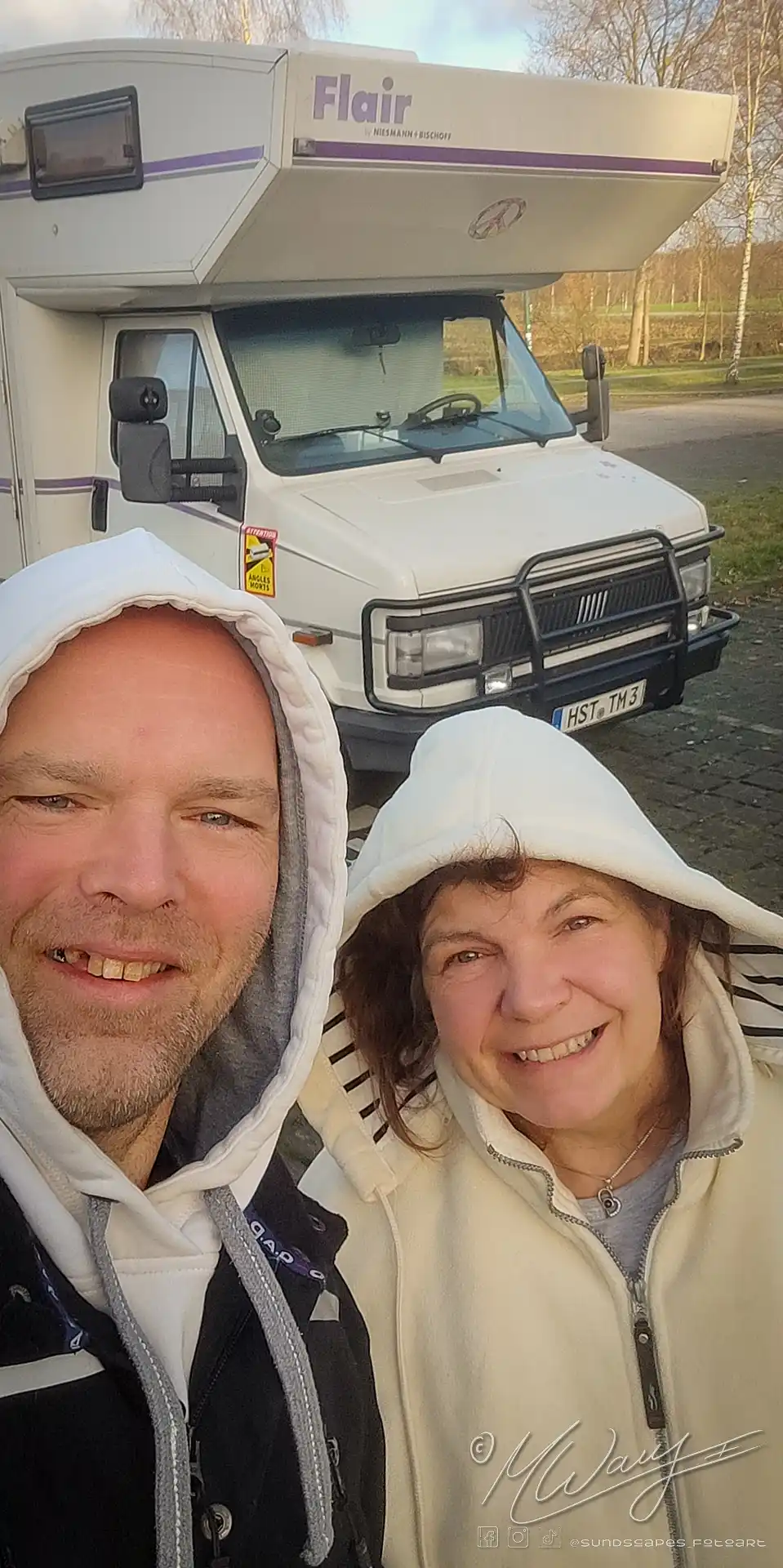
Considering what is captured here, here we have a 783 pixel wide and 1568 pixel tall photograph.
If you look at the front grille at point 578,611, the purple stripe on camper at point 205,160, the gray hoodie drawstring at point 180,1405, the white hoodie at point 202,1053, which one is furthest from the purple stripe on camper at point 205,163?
the gray hoodie drawstring at point 180,1405

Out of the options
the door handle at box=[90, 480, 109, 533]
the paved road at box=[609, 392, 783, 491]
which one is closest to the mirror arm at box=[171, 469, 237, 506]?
the door handle at box=[90, 480, 109, 533]

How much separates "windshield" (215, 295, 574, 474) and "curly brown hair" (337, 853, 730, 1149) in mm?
3370

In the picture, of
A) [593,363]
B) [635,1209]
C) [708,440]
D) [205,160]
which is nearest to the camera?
[635,1209]

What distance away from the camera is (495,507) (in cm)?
482

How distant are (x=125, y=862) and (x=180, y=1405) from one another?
60 centimetres

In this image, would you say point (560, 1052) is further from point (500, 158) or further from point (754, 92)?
point (754, 92)

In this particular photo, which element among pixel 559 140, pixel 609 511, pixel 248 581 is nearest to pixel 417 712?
pixel 248 581

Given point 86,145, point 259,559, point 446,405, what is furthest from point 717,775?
point 86,145

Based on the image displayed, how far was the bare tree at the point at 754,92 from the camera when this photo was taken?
1772cm

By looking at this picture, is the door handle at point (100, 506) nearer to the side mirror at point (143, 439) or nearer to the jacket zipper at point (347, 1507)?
the side mirror at point (143, 439)

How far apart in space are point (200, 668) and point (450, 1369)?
1.02 metres

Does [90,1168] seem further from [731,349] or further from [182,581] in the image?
[731,349]

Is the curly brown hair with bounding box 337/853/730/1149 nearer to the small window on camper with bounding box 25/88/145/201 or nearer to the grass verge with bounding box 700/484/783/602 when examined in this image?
the small window on camper with bounding box 25/88/145/201

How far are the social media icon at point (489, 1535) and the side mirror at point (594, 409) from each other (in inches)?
211
